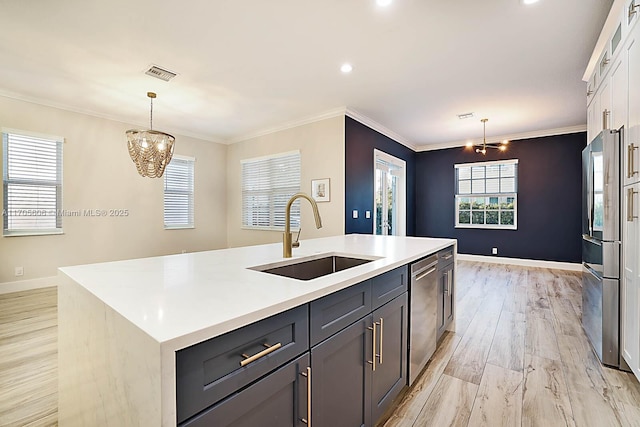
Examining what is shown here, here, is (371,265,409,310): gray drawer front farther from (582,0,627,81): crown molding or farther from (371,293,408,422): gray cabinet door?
(582,0,627,81): crown molding

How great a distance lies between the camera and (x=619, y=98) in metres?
2.18

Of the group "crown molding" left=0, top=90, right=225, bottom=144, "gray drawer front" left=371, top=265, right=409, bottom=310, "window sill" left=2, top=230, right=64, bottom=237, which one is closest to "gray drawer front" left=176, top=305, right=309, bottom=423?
"gray drawer front" left=371, top=265, right=409, bottom=310

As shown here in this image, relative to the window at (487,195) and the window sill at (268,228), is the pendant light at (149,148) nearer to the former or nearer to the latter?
the window sill at (268,228)

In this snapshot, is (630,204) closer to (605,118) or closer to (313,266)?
(605,118)

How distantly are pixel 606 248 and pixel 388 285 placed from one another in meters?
1.88

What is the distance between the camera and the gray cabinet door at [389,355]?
1.50 m

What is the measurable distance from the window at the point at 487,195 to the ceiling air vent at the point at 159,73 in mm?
5976

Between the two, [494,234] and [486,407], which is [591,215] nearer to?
[486,407]

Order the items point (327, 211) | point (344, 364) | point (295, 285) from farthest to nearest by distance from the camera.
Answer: point (327, 211) → point (344, 364) → point (295, 285)

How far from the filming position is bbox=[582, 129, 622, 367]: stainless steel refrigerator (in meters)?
2.17

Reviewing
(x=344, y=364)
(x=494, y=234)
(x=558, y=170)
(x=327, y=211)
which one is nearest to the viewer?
(x=344, y=364)

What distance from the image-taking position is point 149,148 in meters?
3.90

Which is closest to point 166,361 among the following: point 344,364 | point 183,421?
point 183,421

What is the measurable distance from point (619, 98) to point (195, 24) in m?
3.40
